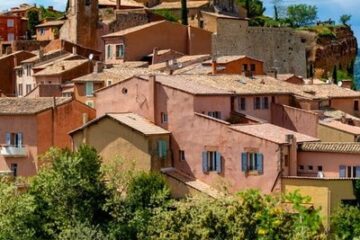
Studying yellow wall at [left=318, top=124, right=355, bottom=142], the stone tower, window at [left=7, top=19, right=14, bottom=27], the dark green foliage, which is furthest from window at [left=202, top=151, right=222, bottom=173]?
window at [left=7, top=19, right=14, bottom=27]

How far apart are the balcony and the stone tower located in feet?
79.4

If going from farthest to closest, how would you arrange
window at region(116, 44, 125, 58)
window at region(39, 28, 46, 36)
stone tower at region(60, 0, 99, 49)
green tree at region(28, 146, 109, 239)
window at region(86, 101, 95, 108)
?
1. window at region(39, 28, 46, 36)
2. stone tower at region(60, 0, 99, 49)
3. window at region(116, 44, 125, 58)
4. window at region(86, 101, 95, 108)
5. green tree at region(28, 146, 109, 239)

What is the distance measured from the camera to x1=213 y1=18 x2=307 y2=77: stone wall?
66250mm

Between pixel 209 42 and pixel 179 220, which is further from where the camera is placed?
pixel 209 42

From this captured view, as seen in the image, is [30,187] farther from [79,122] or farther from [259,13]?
[259,13]

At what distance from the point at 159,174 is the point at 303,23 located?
185 feet

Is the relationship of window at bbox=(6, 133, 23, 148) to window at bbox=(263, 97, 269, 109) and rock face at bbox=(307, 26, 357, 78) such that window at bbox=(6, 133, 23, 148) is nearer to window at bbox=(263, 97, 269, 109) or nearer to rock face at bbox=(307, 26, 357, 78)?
window at bbox=(263, 97, 269, 109)

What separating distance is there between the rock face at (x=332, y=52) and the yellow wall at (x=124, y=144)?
3844 centimetres

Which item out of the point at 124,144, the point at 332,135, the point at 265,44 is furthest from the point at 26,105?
the point at 265,44

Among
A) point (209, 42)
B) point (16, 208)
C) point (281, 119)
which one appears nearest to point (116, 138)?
point (16, 208)

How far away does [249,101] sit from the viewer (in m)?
40.4

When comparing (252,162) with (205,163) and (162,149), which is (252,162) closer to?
(205,163)

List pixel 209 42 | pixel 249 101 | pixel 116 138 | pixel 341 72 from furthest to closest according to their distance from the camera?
pixel 341 72 < pixel 209 42 < pixel 249 101 < pixel 116 138

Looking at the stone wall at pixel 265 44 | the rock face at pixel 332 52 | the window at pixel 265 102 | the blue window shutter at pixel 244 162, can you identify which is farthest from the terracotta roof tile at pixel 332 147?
the rock face at pixel 332 52
